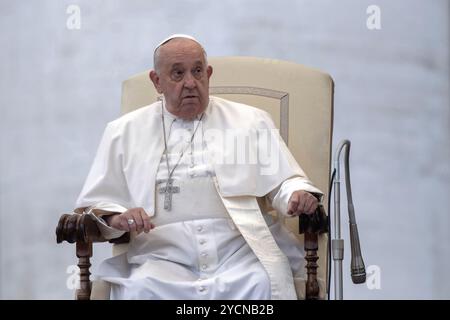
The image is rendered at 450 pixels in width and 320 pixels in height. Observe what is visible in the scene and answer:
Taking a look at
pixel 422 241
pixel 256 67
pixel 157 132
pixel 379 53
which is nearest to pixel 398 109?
pixel 379 53

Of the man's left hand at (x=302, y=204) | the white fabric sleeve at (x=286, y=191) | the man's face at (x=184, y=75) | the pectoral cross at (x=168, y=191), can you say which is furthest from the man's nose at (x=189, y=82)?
the man's left hand at (x=302, y=204)

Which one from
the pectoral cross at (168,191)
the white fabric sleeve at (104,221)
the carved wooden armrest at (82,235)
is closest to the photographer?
the carved wooden armrest at (82,235)

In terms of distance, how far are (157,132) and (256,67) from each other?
609 mm

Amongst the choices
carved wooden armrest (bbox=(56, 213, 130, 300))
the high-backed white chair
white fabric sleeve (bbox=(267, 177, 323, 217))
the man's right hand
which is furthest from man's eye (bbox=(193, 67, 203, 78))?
carved wooden armrest (bbox=(56, 213, 130, 300))

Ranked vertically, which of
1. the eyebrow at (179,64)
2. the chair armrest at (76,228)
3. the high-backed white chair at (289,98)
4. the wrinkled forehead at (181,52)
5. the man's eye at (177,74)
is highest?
the wrinkled forehead at (181,52)

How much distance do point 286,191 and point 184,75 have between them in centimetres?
68

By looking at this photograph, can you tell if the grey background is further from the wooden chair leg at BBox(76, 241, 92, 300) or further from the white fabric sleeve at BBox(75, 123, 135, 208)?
the wooden chair leg at BBox(76, 241, 92, 300)

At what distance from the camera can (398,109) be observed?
626 cm

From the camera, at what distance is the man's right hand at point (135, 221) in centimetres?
412

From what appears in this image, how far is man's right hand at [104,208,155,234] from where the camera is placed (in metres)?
4.12

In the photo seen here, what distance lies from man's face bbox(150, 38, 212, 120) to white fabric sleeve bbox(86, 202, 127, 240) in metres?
0.56

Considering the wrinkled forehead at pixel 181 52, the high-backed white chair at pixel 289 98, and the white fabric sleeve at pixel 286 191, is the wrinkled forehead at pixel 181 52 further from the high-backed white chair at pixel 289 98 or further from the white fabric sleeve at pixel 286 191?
the white fabric sleeve at pixel 286 191

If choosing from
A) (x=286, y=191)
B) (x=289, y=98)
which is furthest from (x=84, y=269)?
(x=289, y=98)
